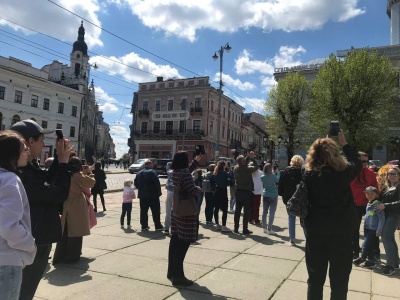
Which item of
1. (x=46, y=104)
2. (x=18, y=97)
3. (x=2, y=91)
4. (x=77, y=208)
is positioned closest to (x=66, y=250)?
(x=77, y=208)

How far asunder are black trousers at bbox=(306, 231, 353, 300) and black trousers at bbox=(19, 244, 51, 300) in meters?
2.39

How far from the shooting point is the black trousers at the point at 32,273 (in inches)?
110

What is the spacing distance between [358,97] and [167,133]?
33.2 meters

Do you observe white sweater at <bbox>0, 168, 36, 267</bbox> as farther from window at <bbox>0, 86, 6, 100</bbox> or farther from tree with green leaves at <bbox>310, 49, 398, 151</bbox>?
window at <bbox>0, 86, 6, 100</bbox>

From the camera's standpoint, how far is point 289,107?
36.0 meters

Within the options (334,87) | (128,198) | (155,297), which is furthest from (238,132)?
(155,297)

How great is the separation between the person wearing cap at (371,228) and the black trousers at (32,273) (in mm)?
4939

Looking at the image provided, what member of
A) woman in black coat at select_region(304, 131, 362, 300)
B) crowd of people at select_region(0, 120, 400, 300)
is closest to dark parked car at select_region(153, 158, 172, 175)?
crowd of people at select_region(0, 120, 400, 300)

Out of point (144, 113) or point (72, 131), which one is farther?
point (144, 113)

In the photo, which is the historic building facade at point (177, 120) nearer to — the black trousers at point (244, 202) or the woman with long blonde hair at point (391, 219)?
the black trousers at point (244, 202)

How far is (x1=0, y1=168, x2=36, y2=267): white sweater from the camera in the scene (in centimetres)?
212

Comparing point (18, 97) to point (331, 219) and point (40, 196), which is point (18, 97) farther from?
point (331, 219)

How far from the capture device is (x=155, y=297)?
4176 mm

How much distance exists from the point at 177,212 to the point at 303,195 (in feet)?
6.46
